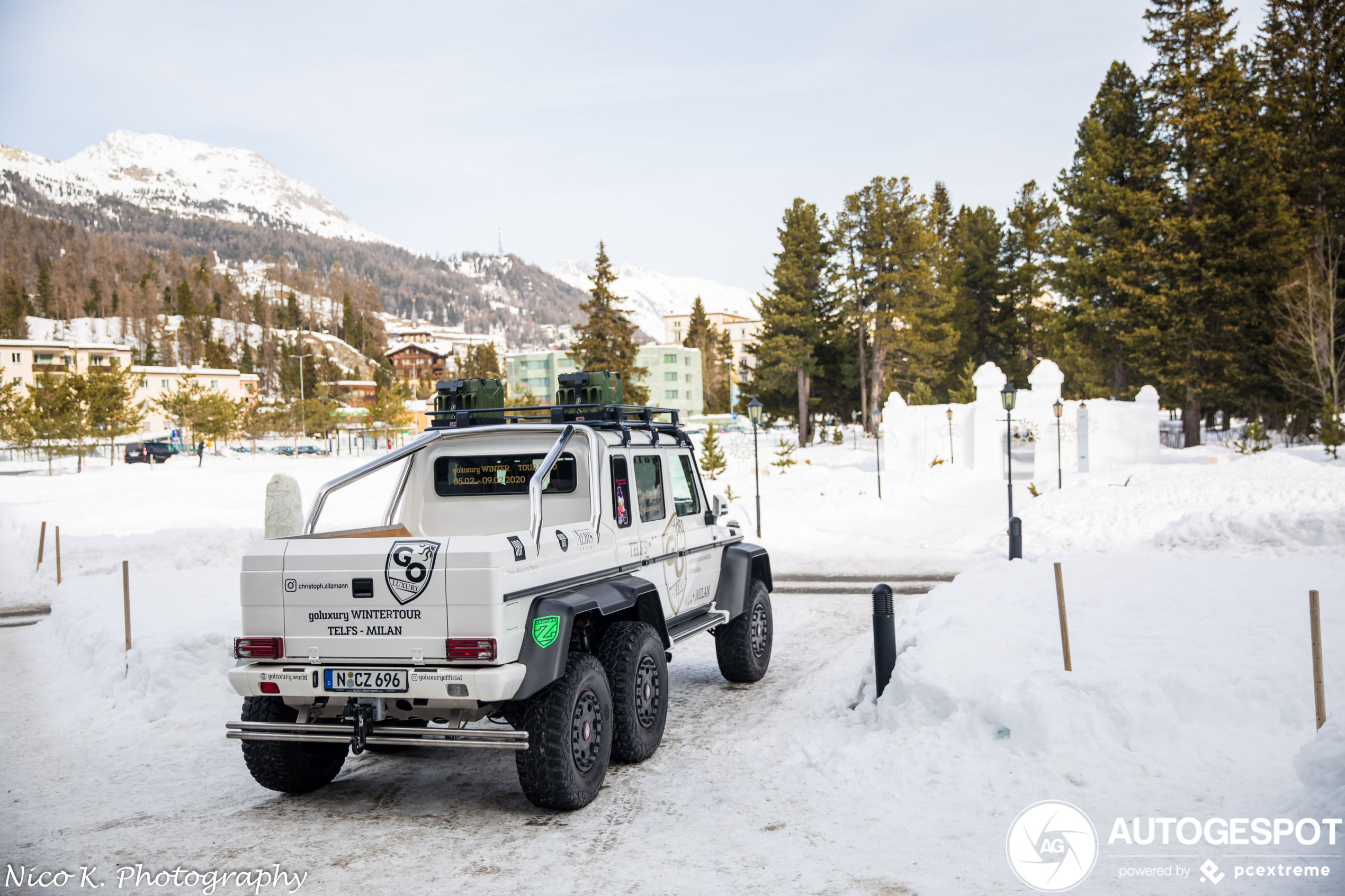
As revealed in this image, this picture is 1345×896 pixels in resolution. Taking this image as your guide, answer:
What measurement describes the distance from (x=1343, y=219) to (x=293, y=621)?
52.9m

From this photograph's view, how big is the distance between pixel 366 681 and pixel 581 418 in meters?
2.78

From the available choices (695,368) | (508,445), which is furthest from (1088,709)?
(695,368)

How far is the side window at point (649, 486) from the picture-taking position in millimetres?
7414

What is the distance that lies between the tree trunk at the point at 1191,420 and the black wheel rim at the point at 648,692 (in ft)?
145

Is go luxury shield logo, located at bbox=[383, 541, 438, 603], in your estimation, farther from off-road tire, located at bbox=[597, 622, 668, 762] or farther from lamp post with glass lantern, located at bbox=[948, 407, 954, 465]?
lamp post with glass lantern, located at bbox=[948, 407, 954, 465]

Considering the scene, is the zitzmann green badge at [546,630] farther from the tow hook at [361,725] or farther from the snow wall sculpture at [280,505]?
the snow wall sculpture at [280,505]

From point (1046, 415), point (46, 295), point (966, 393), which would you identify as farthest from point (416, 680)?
point (46, 295)

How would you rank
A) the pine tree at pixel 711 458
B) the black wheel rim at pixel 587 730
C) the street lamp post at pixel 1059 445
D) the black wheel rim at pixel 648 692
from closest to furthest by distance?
the black wheel rim at pixel 587 730, the black wheel rim at pixel 648 692, the street lamp post at pixel 1059 445, the pine tree at pixel 711 458

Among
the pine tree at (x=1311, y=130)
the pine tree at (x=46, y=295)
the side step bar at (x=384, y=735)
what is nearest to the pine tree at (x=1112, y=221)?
the pine tree at (x=1311, y=130)

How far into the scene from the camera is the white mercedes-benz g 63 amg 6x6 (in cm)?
527

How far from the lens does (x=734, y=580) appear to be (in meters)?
8.79

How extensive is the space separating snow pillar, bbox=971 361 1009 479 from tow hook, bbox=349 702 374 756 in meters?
35.5

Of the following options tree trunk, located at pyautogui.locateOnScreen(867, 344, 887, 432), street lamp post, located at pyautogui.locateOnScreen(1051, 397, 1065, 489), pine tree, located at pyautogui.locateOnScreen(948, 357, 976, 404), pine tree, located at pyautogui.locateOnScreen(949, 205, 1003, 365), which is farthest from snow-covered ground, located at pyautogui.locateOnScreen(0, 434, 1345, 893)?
pine tree, located at pyautogui.locateOnScreen(949, 205, 1003, 365)

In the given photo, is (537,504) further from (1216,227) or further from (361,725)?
(1216,227)
